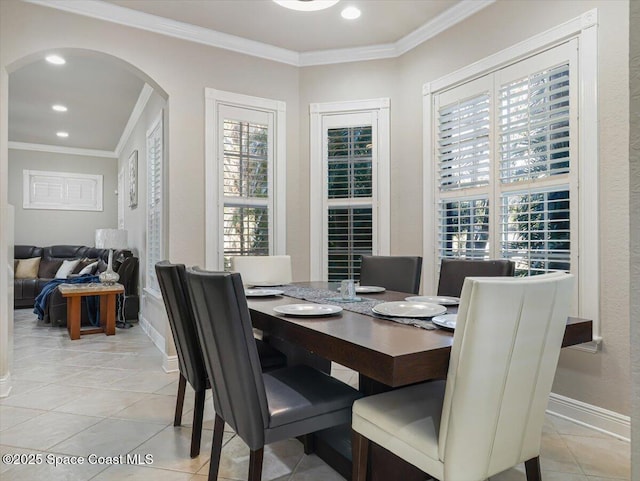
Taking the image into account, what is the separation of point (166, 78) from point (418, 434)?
3.32 metres

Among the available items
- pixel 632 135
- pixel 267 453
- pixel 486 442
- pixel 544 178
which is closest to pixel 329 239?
pixel 544 178

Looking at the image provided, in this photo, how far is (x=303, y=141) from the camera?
4105mm

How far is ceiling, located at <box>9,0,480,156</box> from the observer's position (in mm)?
3211

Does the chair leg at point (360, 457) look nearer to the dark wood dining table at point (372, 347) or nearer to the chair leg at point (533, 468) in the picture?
the dark wood dining table at point (372, 347)

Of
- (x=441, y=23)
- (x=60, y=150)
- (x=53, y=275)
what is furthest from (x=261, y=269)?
(x=60, y=150)

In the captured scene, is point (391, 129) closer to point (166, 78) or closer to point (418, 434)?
point (166, 78)

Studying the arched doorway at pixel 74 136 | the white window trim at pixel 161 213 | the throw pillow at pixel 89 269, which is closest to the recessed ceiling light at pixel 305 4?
the arched doorway at pixel 74 136

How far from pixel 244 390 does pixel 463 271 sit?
1.60 m

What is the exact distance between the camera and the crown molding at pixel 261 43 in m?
3.13

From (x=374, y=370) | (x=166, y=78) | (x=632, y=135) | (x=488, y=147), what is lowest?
(x=374, y=370)

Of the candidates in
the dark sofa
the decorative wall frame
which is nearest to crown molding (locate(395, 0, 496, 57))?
the decorative wall frame

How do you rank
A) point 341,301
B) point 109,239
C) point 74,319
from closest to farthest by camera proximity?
point 341,301 < point 74,319 < point 109,239

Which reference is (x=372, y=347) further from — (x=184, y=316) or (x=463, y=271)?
(x=463, y=271)

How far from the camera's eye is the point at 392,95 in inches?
153
